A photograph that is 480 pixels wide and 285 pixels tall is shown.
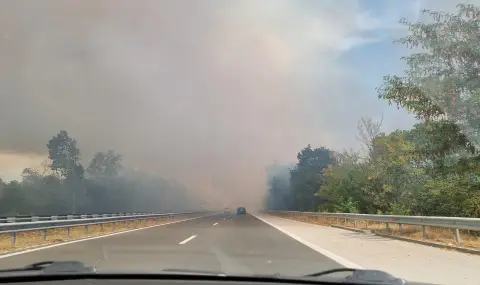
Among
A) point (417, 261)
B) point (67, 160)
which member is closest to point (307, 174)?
point (67, 160)

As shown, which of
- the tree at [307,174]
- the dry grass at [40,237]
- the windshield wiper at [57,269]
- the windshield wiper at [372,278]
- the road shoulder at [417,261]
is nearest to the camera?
the windshield wiper at [372,278]

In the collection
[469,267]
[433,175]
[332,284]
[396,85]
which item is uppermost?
[396,85]

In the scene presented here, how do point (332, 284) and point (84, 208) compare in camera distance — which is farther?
point (84, 208)

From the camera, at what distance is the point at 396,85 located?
1877 centimetres

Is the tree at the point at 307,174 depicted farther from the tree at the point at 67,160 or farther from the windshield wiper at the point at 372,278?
the windshield wiper at the point at 372,278

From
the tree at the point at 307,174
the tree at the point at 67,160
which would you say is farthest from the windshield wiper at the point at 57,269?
the tree at the point at 67,160

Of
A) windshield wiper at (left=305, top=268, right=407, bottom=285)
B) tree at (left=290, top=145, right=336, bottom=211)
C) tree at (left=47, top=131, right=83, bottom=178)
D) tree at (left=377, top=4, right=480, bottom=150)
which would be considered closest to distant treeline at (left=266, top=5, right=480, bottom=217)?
tree at (left=377, top=4, right=480, bottom=150)

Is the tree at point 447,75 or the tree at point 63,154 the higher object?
the tree at point 63,154

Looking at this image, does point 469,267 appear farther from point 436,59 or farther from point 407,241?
point 436,59

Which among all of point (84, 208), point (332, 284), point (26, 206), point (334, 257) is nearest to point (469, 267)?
point (334, 257)

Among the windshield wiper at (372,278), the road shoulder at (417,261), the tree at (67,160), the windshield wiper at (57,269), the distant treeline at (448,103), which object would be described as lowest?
the road shoulder at (417,261)

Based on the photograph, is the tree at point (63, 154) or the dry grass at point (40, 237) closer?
the dry grass at point (40, 237)

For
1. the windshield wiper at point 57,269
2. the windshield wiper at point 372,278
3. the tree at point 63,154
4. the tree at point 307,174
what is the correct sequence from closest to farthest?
the windshield wiper at point 372,278
the windshield wiper at point 57,269
the tree at point 307,174
the tree at point 63,154

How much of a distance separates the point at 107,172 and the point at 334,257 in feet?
369
